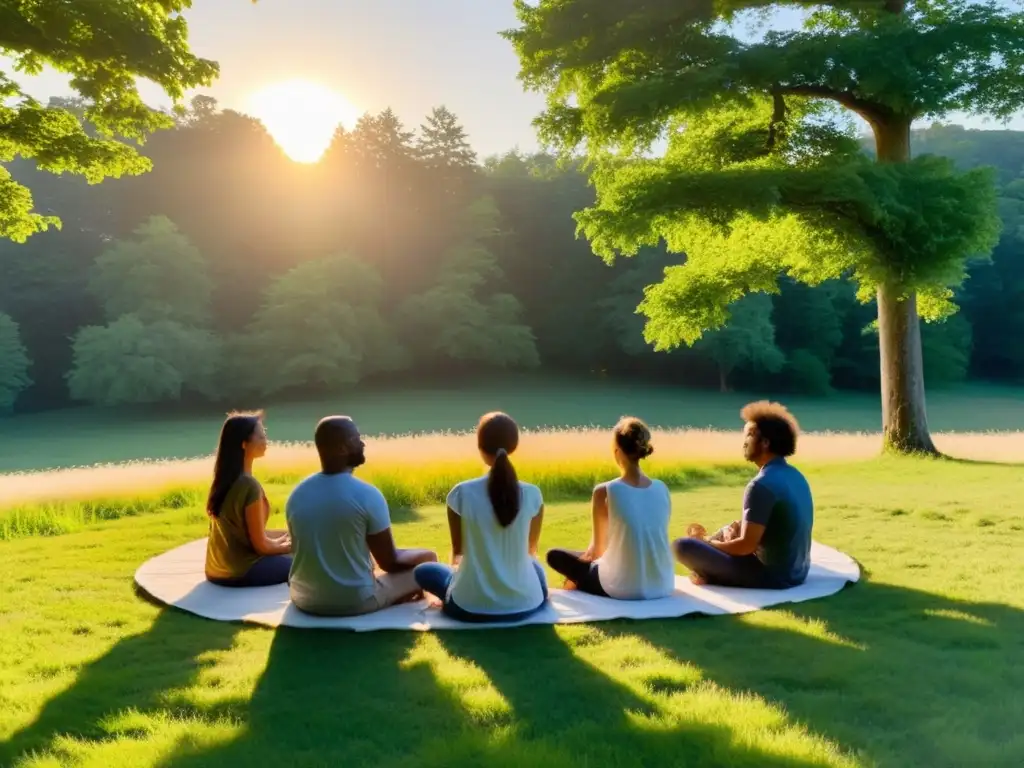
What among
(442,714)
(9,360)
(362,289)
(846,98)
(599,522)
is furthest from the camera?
(362,289)

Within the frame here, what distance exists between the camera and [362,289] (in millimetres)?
35750

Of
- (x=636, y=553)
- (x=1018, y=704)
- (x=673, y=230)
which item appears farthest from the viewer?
(x=673, y=230)

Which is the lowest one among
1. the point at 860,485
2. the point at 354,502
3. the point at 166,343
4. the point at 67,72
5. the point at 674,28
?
the point at 860,485

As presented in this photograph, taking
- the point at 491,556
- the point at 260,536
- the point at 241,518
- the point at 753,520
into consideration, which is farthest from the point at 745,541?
the point at 241,518

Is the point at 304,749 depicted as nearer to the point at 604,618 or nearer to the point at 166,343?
the point at 604,618

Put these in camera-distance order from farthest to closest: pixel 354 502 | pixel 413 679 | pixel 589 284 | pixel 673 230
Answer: pixel 589 284 < pixel 673 230 < pixel 354 502 < pixel 413 679

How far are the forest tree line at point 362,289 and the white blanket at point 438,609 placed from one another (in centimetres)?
2667

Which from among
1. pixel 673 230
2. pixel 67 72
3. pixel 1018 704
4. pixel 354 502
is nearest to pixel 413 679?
pixel 354 502

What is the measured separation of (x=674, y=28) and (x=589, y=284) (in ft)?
97.4

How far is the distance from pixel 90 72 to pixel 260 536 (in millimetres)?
5480

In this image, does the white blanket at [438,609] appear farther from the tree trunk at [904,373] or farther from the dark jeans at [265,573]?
the tree trunk at [904,373]

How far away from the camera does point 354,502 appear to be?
14.6 ft

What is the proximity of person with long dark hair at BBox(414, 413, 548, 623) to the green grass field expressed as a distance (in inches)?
705

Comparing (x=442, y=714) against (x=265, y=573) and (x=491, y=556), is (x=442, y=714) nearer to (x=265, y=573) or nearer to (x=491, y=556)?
(x=491, y=556)
